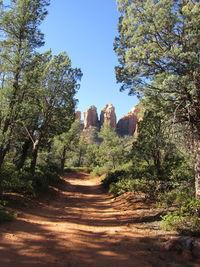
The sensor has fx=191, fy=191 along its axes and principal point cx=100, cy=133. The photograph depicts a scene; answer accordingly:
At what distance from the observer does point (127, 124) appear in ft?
396

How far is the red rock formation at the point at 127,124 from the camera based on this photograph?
11839 centimetres

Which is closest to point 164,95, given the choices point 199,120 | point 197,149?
point 199,120

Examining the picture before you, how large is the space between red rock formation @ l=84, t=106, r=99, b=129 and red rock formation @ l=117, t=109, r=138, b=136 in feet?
49.6

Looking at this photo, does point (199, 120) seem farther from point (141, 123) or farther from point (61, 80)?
point (61, 80)

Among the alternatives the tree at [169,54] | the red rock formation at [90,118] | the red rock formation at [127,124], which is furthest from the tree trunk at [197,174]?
the red rock formation at [90,118]

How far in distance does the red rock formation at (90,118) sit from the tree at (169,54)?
4500 inches

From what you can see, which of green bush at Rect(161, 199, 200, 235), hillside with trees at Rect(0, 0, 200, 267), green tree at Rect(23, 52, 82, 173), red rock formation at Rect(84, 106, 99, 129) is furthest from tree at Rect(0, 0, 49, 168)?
red rock formation at Rect(84, 106, 99, 129)

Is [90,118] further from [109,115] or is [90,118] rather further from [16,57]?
Answer: [16,57]

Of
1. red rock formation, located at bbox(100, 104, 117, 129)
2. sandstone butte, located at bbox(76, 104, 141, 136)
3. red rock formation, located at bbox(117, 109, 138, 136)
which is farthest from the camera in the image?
red rock formation, located at bbox(100, 104, 117, 129)

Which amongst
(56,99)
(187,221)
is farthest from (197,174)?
(56,99)

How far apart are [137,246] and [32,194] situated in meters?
7.83

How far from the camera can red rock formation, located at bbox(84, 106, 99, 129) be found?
122250 millimetres

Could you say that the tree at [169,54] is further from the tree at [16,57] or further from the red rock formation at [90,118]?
the red rock formation at [90,118]

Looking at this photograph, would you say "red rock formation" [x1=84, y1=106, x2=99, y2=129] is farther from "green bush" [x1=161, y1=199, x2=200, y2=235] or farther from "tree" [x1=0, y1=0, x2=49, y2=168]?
"green bush" [x1=161, y1=199, x2=200, y2=235]
